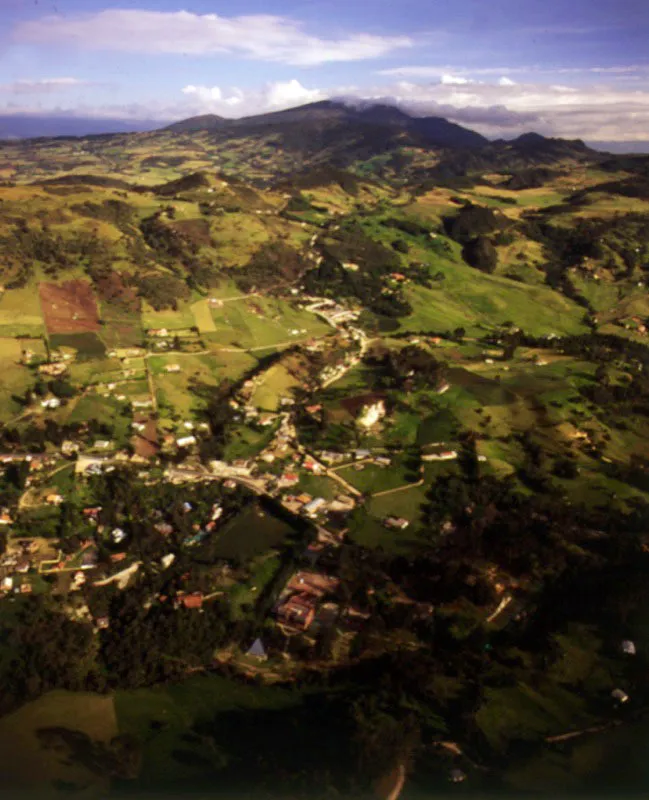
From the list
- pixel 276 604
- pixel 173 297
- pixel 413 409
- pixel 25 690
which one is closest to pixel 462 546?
pixel 276 604

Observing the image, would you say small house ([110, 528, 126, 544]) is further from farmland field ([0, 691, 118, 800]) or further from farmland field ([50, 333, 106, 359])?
farmland field ([50, 333, 106, 359])

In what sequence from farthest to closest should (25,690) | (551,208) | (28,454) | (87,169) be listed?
(87,169)
(551,208)
(28,454)
(25,690)

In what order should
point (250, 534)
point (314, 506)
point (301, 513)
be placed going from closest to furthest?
point (250, 534), point (301, 513), point (314, 506)

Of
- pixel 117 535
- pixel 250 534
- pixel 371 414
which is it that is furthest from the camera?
pixel 371 414

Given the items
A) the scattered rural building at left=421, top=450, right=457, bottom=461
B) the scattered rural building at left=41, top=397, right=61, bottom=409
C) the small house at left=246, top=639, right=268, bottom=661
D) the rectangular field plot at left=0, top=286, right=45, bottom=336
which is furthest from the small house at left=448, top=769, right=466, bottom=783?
the rectangular field plot at left=0, top=286, right=45, bottom=336

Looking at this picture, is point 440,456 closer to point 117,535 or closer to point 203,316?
point 117,535

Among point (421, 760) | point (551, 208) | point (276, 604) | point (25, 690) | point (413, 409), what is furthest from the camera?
point (551, 208)

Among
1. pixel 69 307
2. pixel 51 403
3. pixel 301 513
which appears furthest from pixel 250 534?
pixel 69 307

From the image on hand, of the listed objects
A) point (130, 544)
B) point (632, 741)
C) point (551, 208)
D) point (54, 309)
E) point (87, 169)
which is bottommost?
point (632, 741)

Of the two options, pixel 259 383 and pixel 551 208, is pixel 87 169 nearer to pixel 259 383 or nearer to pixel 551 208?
pixel 551 208

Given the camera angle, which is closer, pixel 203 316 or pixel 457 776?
pixel 457 776
